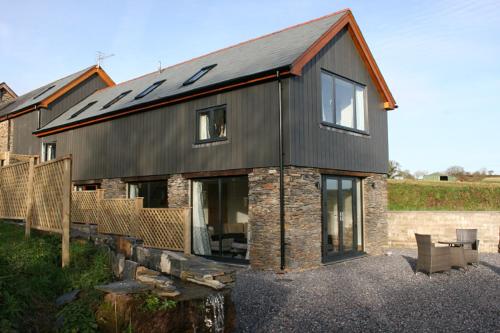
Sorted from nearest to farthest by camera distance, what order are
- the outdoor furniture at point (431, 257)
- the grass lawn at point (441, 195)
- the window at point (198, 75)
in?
the outdoor furniture at point (431, 257) → the window at point (198, 75) → the grass lawn at point (441, 195)

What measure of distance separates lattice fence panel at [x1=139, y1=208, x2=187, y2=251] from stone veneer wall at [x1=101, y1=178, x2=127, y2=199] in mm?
4444

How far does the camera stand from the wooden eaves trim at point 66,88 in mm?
23202

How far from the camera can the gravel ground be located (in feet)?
22.7

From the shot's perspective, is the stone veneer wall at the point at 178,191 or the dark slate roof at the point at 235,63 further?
the stone veneer wall at the point at 178,191

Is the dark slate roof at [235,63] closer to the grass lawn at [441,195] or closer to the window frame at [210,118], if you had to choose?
the window frame at [210,118]

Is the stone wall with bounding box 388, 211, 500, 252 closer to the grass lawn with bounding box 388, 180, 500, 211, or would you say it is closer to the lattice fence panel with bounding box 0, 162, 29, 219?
the grass lawn with bounding box 388, 180, 500, 211

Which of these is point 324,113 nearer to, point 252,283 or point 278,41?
point 278,41

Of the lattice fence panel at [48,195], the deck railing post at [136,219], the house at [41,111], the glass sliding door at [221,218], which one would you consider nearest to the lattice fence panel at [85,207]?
the deck railing post at [136,219]

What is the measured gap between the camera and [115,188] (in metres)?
17.2

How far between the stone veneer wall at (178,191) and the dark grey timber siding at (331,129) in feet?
14.5

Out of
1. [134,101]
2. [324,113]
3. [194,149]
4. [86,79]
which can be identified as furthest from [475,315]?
[86,79]

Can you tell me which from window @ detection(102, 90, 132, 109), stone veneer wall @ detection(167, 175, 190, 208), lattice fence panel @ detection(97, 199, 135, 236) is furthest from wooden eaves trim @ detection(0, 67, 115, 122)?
stone veneer wall @ detection(167, 175, 190, 208)

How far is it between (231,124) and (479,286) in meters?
7.97

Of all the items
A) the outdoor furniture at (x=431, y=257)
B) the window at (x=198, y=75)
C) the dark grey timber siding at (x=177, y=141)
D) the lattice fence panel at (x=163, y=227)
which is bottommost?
the outdoor furniture at (x=431, y=257)
